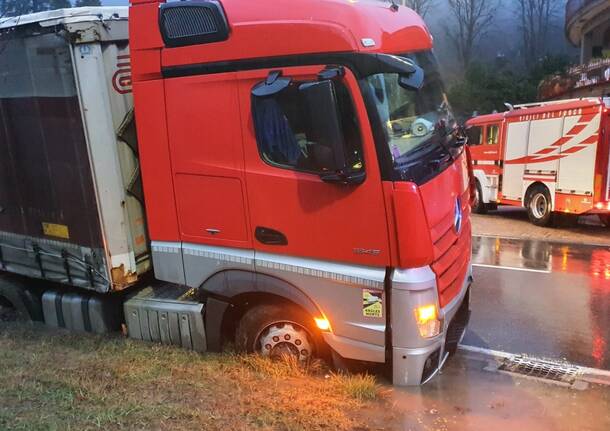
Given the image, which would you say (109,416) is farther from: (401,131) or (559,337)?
(559,337)

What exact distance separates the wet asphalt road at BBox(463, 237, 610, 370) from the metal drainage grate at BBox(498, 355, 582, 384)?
21 centimetres

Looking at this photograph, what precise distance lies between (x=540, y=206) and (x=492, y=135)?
294cm

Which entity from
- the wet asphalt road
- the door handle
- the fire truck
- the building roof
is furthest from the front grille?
the fire truck

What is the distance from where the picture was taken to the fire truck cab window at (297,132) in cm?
369

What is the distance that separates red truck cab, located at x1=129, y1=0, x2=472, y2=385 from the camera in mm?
3691

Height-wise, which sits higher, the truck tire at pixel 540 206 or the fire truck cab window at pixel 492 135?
the fire truck cab window at pixel 492 135

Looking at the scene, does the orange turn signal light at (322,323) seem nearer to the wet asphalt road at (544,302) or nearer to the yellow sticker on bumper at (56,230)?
the wet asphalt road at (544,302)

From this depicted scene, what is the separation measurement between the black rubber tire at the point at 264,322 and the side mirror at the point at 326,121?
1230 mm

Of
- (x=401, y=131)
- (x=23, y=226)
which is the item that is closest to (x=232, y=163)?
(x=401, y=131)

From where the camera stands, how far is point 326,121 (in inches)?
139

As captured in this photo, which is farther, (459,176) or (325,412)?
(459,176)

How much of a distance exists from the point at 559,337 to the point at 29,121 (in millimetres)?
Answer: 5609

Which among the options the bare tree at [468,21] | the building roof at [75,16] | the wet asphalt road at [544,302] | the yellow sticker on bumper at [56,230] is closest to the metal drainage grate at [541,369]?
the wet asphalt road at [544,302]

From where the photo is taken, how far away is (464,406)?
405 centimetres
